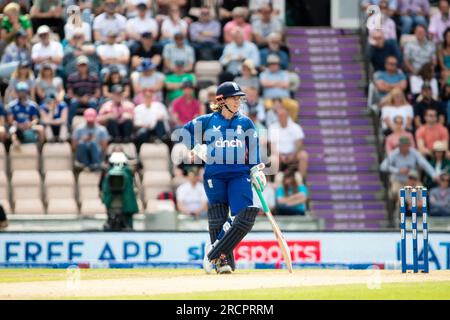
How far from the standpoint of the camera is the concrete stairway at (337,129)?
27.2 metres

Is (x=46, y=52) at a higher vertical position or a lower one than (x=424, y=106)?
higher

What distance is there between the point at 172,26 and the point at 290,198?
5.02 m

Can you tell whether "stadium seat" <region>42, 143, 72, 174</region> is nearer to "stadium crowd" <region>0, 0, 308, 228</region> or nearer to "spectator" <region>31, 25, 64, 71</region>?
"stadium crowd" <region>0, 0, 308, 228</region>

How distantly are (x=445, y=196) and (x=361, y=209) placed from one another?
195 cm

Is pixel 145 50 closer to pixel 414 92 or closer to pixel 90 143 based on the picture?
pixel 90 143

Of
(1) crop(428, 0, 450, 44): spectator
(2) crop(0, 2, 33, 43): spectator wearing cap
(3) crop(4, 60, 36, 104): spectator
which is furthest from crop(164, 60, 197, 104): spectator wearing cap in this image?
(1) crop(428, 0, 450, 44): spectator

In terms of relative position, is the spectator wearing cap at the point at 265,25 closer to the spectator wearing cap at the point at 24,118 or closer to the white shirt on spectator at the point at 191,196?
the white shirt on spectator at the point at 191,196

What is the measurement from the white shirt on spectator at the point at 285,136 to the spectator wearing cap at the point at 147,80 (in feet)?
7.59

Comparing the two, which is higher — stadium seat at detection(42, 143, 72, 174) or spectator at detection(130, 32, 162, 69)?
spectator at detection(130, 32, 162, 69)

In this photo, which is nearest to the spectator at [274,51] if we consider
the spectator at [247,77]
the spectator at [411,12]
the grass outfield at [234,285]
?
the spectator at [247,77]

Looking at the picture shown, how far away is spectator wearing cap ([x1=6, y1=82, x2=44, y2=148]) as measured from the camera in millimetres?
25953

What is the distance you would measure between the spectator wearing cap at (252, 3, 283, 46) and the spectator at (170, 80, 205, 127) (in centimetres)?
251

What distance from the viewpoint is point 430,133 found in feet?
89.1

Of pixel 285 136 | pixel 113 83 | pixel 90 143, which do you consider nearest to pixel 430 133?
pixel 285 136
